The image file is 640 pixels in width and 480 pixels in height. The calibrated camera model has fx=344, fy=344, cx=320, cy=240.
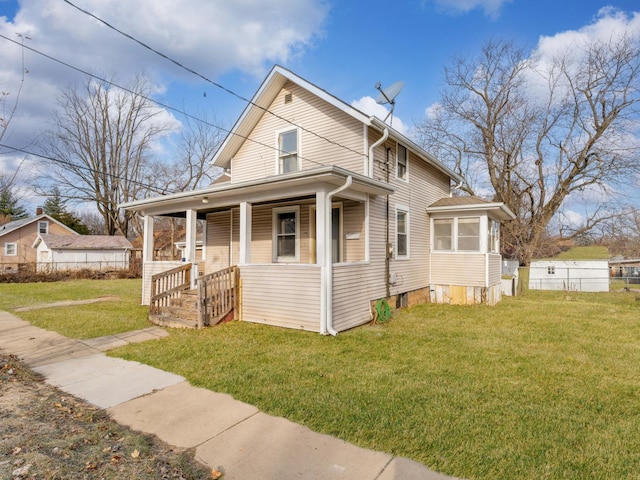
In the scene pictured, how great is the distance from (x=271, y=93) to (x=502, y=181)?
1965 cm

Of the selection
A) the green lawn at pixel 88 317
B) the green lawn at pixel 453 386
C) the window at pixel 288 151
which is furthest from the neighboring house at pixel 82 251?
the green lawn at pixel 453 386

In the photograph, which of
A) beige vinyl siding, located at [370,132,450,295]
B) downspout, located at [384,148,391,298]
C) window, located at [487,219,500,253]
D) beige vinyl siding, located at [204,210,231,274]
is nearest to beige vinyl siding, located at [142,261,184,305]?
beige vinyl siding, located at [204,210,231,274]

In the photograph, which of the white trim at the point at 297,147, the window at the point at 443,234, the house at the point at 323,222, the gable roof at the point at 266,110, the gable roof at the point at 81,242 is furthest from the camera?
the gable roof at the point at 81,242

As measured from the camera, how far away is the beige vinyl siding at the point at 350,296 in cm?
717

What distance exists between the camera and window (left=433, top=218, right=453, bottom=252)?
39.1 feet

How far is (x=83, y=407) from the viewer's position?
3764mm

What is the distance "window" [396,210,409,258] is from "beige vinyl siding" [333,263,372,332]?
216 centimetres

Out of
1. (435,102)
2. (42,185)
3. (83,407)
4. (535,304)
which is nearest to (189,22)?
(83,407)

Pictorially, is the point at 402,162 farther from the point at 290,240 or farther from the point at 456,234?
the point at 290,240

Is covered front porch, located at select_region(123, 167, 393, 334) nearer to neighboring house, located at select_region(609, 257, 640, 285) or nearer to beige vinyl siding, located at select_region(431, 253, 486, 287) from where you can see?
beige vinyl siding, located at select_region(431, 253, 486, 287)

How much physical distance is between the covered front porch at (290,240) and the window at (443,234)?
4.46m

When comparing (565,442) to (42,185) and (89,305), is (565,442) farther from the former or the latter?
(42,185)

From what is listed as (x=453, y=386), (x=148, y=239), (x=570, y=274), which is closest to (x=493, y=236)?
(x=453, y=386)

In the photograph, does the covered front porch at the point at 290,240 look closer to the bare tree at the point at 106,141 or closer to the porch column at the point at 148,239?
the porch column at the point at 148,239
